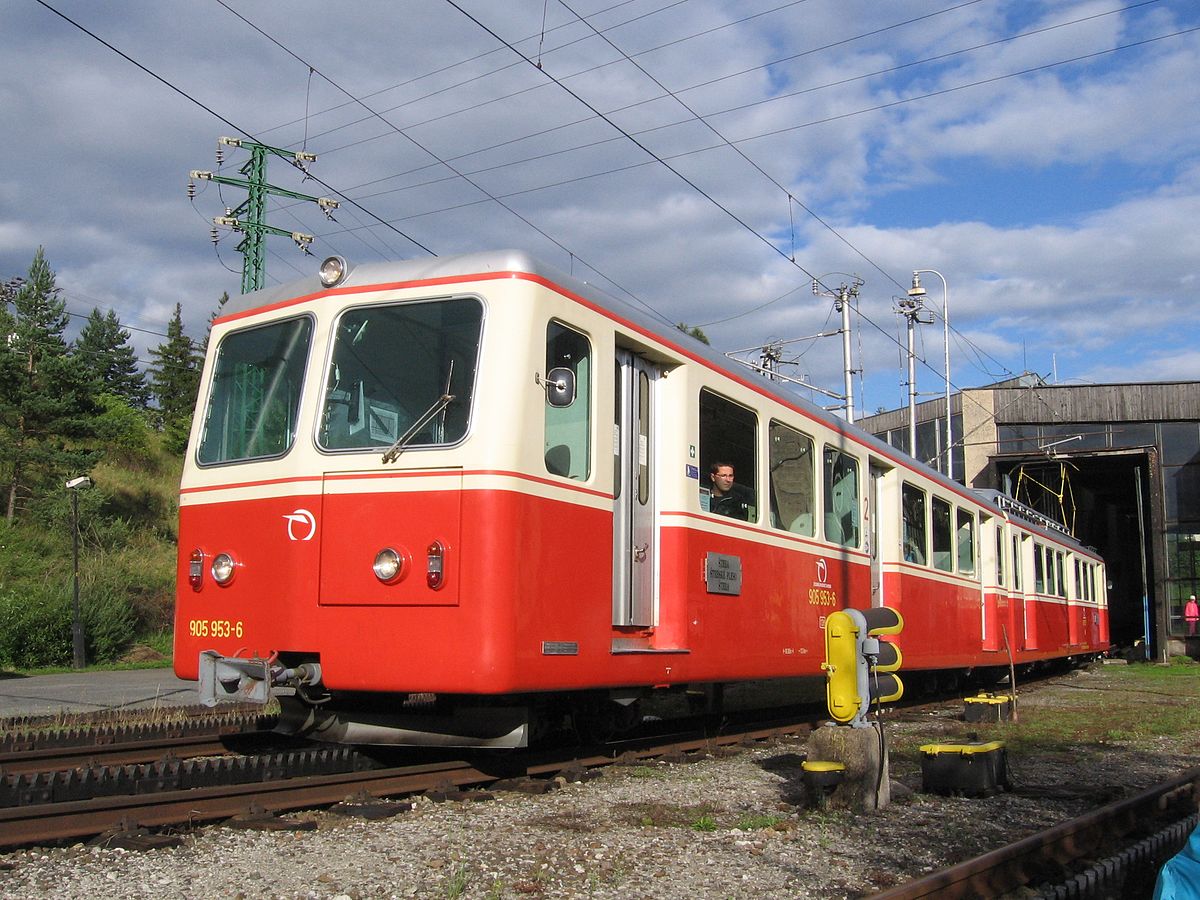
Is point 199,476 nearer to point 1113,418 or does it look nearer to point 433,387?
point 433,387

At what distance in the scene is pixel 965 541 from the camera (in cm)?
1509

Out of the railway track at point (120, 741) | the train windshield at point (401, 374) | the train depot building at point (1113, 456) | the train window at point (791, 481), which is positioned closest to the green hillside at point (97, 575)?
the railway track at point (120, 741)

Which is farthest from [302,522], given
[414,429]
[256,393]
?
[256,393]

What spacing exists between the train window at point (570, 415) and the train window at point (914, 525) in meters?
6.44

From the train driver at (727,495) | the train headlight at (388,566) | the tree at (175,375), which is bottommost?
the train headlight at (388,566)

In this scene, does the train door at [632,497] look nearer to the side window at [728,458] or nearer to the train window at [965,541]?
the side window at [728,458]

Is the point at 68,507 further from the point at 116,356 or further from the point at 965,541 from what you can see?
the point at 116,356

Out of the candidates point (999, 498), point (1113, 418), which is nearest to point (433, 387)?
point (999, 498)

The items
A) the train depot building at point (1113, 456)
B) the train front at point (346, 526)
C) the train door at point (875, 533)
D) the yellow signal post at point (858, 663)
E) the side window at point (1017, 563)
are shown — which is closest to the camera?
the train front at point (346, 526)

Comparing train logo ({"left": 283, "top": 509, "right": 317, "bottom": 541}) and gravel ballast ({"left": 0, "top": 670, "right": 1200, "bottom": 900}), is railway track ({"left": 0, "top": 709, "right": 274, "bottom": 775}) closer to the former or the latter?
train logo ({"left": 283, "top": 509, "right": 317, "bottom": 541})

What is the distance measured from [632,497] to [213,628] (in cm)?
268

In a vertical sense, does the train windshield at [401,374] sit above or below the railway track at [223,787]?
above

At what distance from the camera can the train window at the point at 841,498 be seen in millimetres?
10047

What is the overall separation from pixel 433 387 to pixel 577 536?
119cm
